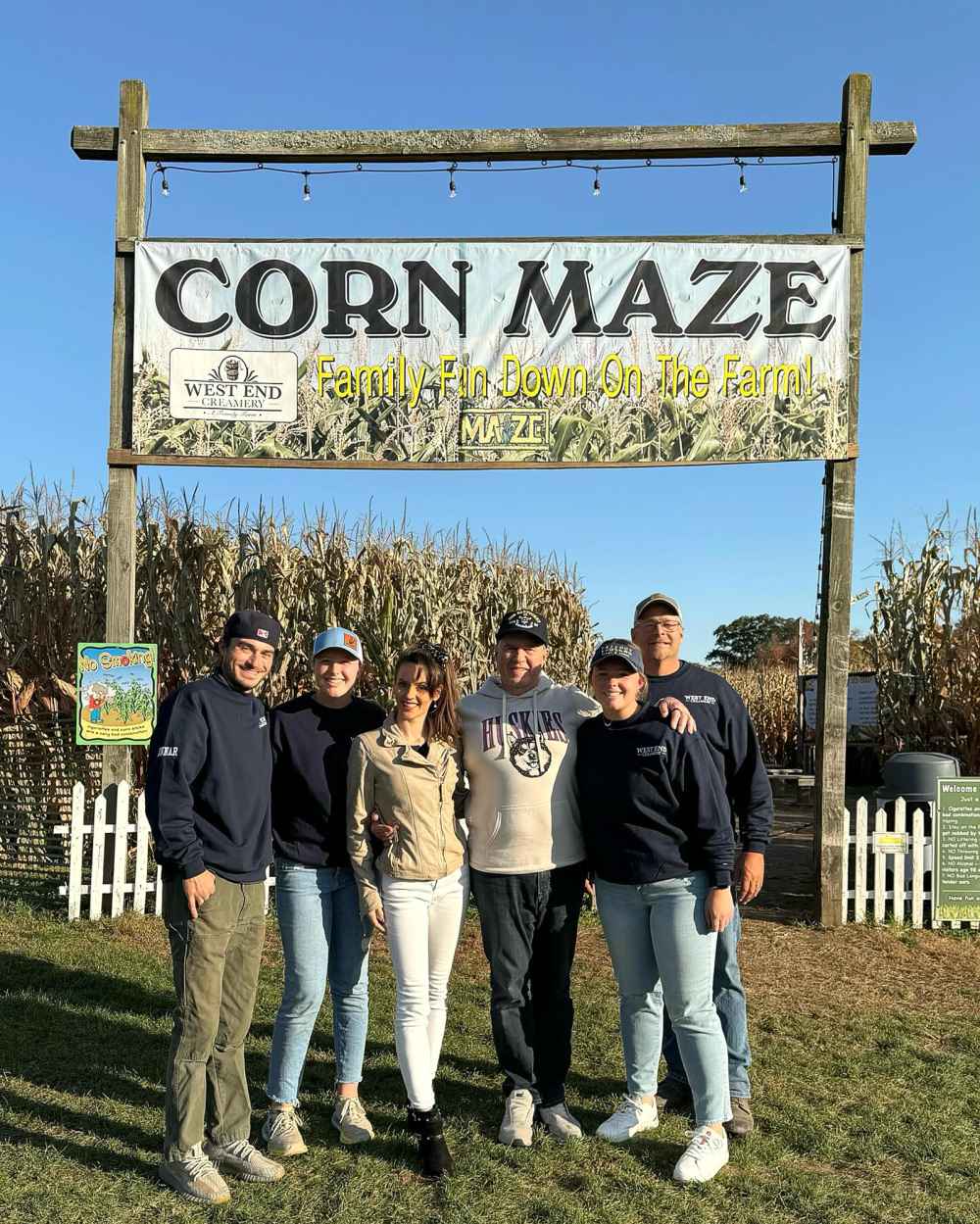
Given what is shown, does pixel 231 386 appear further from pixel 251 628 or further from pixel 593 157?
pixel 251 628

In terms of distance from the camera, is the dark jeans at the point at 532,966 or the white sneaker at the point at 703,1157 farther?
the dark jeans at the point at 532,966

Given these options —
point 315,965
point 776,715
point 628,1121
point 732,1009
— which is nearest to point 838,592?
point 732,1009

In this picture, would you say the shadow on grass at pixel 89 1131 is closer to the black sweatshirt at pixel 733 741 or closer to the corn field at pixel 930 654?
the black sweatshirt at pixel 733 741

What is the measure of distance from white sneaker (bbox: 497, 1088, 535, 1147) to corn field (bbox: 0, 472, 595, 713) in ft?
22.9

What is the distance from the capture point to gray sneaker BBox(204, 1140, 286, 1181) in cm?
399

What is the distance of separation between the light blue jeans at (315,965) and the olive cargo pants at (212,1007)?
169 millimetres

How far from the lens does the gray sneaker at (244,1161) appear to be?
399cm

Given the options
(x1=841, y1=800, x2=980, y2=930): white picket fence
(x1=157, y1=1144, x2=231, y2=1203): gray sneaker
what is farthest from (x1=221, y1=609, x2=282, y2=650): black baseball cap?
(x1=841, y1=800, x2=980, y2=930): white picket fence

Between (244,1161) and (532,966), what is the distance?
1360 mm

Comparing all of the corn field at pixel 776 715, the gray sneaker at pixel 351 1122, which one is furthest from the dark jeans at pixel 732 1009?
the corn field at pixel 776 715

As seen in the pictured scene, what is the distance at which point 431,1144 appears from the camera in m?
4.07

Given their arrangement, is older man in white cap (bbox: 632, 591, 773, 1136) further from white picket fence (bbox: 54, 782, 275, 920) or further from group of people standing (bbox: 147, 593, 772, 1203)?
white picket fence (bbox: 54, 782, 275, 920)

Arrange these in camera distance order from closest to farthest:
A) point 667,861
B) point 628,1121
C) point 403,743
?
point 667,861, point 403,743, point 628,1121

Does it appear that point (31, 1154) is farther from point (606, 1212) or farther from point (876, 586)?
point (876, 586)
